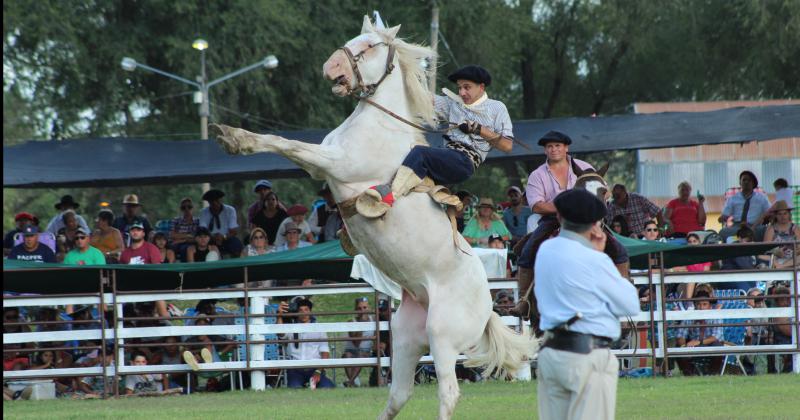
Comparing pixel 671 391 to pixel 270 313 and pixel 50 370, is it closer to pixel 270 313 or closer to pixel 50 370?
pixel 270 313

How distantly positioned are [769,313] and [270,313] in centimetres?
557

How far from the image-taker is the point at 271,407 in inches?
437

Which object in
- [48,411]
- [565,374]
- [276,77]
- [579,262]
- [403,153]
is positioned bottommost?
[48,411]

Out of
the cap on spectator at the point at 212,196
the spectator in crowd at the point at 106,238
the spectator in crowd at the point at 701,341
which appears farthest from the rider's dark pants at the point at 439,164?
the cap on spectator at the point at 212,196

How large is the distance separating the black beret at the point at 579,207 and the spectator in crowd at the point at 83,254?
981 cm

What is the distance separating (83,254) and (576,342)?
10.1m

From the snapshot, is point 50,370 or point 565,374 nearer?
point 565,374

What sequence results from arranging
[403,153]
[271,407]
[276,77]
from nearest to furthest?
[403,153]
[271,407]
[276,77]

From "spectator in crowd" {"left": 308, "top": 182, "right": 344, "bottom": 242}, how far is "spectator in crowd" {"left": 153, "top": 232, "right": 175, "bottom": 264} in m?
2.04

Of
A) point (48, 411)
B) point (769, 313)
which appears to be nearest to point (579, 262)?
point (48, 411)

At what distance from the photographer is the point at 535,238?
9250 mm

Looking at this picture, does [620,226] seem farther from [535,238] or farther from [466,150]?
[466,150]

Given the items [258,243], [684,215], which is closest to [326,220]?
[258,243]

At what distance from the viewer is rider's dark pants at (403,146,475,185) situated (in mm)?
8812
